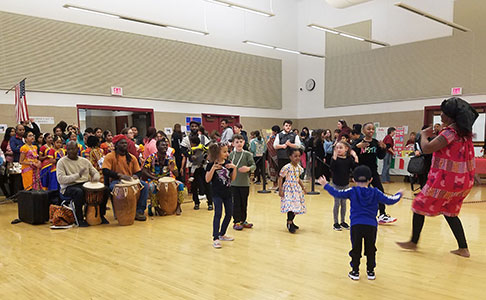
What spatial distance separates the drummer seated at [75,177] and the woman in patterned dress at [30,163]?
5.06 feet

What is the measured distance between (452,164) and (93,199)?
16.0 ft

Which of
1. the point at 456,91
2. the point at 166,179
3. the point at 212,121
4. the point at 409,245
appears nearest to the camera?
the point at 409,245

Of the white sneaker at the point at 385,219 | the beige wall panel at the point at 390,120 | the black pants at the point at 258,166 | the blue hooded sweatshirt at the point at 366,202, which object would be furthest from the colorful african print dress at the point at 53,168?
the beige wall panel at the point at 390,120

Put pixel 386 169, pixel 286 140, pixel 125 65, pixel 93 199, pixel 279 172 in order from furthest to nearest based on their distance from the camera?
pixel 386 169 < pixel 125 65 < pixel 286 140 < pixel 279 172 < pixel 93 199

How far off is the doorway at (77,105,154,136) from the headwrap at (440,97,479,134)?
9060 mm

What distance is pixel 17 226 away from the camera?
5746 millimetres

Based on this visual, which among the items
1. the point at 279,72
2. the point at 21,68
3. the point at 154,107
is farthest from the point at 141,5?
the point at 279,72

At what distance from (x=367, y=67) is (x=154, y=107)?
7.67 metres

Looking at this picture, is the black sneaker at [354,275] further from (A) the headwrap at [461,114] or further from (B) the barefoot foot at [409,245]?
(A) the headwrap at [461,114]

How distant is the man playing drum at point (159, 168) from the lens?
20.8 feet

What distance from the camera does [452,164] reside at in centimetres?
385

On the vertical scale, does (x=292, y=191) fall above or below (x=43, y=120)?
below

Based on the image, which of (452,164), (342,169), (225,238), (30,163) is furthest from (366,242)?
(30,163)

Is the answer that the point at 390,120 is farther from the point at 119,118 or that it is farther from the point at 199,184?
the point at 119,118
